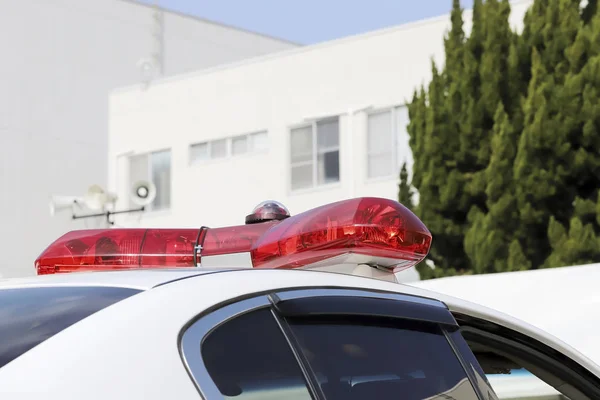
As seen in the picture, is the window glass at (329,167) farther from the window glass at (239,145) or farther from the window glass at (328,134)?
the window glass at (239,145)

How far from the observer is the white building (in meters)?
21.8

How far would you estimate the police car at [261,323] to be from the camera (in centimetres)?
179

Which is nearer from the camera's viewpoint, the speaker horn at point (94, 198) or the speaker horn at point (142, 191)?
the speaker horn at point (94, 198)

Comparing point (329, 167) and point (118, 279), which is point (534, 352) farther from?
point (329, 167)

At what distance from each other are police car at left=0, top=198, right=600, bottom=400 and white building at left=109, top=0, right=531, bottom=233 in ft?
57.3

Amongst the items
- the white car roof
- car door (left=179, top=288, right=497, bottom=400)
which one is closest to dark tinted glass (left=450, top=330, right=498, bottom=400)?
car door (left=179, top=288, right=497, bottom=400)

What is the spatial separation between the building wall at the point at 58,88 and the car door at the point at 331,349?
3090 cm

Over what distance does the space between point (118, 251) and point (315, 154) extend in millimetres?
20016

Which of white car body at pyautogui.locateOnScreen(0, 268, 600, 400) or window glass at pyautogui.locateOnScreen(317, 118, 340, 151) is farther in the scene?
window glass at pyautogui.locateOnScreen(317, 118, 340, 151)

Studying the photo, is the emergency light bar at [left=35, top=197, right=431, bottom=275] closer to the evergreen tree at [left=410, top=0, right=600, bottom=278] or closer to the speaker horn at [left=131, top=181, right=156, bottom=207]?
the evergreen tree at [left=410, top=0, right=600, bottom=278]

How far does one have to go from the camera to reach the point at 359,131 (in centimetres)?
Answer: 2208

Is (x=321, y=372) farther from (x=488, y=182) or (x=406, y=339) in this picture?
(x=488, y=182)

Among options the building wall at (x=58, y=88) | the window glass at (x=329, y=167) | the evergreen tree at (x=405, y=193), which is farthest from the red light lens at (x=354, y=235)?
the building wall at (x=58, y=88)

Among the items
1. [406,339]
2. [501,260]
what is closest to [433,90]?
[501,260]
